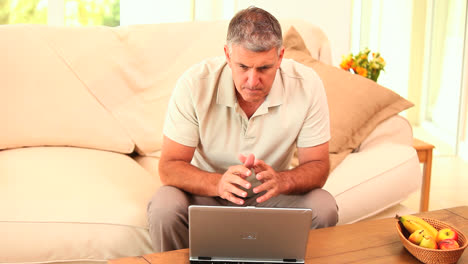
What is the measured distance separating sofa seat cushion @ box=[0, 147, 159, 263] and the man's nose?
0.57 meters

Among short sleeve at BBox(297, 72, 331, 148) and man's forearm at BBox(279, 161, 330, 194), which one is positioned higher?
short sleeve at BBox(297, 72, 331, 148)

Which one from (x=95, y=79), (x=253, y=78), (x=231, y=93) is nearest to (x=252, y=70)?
(x=253, y=78)

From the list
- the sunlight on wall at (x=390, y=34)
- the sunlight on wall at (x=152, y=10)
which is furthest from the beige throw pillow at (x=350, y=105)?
the sunlight on wall at (x=390, y=34)

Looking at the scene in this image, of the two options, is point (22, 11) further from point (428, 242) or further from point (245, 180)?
point (428, 242)

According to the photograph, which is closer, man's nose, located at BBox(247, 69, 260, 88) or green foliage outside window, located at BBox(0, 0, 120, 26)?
man's nose, located at BBox(247, 69, 260, 88)

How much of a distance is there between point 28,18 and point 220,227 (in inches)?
111

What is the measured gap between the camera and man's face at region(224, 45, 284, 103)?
1856 mm

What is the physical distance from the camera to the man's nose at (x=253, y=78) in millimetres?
1874

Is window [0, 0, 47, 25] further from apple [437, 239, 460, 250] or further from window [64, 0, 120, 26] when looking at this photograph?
apple [437, 239, 460, 250]

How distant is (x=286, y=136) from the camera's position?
209cm

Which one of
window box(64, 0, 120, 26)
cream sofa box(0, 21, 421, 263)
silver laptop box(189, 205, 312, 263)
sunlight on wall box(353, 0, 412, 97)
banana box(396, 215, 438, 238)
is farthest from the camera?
sunlight on wall box(353, 0, 412, 97)

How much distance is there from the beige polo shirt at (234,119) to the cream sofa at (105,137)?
11.3 inches

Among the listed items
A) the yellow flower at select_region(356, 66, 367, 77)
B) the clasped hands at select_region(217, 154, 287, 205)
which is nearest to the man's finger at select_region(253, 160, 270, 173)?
the clasped hands at select_region(217, 154, 287, 205)

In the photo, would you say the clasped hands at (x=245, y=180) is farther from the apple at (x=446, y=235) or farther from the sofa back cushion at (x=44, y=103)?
the sofa back cushion at (x=44, y=103)
